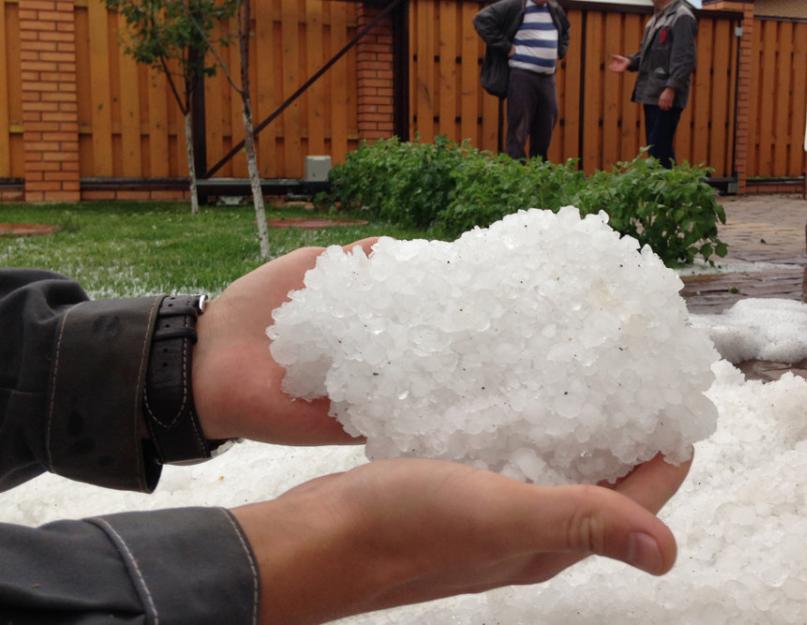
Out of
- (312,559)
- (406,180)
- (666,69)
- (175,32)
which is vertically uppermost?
(175,32)

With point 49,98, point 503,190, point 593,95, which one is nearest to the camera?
point 503,190

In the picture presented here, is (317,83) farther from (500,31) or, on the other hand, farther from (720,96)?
(720,96)

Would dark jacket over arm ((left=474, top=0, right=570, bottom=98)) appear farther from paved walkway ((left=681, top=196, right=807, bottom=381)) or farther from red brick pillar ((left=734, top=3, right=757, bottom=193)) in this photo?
red brick pillar ((left=734, top=3, right=757, bottom=193))

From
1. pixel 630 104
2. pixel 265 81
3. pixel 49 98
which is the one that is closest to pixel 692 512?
pixel 49 98

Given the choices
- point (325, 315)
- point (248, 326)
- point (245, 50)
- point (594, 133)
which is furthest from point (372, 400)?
point (594, 133)

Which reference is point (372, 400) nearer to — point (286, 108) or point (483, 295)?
point (483, 295)

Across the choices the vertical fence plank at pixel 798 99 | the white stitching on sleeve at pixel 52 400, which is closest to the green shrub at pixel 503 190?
the white stitching on sleeve at pixel 52 400
